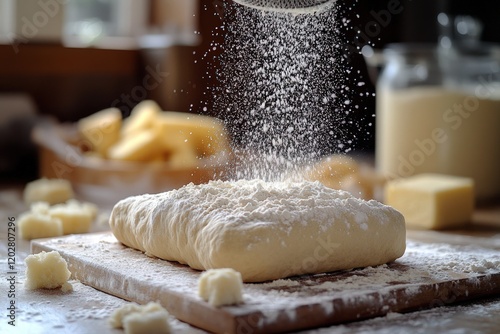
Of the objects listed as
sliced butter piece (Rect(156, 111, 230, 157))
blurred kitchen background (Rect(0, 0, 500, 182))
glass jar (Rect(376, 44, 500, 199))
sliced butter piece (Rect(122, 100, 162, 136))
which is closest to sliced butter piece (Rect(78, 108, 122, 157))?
sliced butter piece (Rect(122, 100, 162, 136))

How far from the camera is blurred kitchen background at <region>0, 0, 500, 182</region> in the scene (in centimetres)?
260

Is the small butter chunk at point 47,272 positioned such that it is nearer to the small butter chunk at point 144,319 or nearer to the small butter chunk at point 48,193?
the small butter chunk at point 144,319

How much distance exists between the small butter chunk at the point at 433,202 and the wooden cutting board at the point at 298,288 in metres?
0.42

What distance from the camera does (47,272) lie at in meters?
1.08

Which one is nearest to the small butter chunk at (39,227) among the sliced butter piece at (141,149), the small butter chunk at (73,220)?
the small butter chunk at (73,220)

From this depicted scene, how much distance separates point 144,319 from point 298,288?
205mm

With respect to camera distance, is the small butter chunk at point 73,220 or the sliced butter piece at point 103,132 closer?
the small butter chunk at point 73,220

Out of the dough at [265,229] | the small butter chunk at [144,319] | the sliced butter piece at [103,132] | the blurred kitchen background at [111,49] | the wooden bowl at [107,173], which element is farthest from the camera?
the blurred kitchen background at [111,49]

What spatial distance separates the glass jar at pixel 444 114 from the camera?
2.06 meters

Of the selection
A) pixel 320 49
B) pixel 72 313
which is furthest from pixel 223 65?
pixel 72 313

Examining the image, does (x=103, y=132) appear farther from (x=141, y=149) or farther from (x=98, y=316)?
(x=98, y=316)

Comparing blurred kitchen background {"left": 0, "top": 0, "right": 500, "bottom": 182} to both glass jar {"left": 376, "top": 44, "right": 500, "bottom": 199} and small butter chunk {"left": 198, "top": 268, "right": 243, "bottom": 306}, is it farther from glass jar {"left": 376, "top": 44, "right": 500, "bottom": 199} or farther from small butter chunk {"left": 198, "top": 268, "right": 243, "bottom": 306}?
small butter chunk {"left": 198, "top": 268, "right": 243, "bottom": 306}

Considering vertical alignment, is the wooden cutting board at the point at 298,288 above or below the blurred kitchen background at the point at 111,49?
below

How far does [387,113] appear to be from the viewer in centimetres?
215
